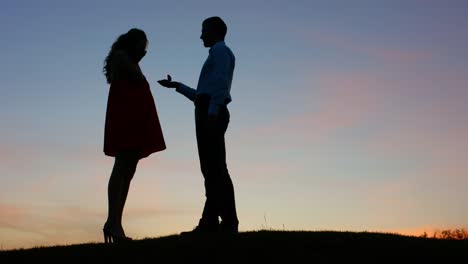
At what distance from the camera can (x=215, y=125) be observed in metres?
10.8

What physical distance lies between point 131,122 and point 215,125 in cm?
144

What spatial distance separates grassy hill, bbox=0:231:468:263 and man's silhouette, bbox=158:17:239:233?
0.41 metres

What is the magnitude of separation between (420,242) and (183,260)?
403 centimetres

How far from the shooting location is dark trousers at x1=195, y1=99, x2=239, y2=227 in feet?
35.9

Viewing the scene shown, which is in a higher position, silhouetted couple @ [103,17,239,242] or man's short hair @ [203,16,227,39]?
man's short hair @ [203,16,227,39]

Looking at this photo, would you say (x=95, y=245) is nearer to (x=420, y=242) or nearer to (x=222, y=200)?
(x=222, y=200)

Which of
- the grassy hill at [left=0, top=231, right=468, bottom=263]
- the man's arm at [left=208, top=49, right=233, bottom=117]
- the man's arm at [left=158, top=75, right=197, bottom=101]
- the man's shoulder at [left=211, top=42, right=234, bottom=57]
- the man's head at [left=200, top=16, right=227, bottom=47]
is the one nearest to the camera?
the grassy hill at [left=0, top=231, right=468, bottom=263]

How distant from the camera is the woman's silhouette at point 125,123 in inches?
442

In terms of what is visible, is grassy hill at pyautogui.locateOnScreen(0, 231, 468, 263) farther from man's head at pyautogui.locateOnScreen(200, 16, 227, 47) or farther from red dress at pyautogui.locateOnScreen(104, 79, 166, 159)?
man's head at pyautogui.locateOnScreen(200, 16, 227, 47)


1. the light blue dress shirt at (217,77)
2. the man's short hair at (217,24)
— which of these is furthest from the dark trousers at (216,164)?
the man's short hair at (217,24)

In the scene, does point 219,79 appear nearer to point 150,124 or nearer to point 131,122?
point 150,124

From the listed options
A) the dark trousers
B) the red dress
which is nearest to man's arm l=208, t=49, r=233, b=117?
the dark trousers

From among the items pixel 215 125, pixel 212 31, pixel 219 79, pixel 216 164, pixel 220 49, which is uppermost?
pixel 212 31

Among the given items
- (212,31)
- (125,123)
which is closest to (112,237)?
(125,123)
